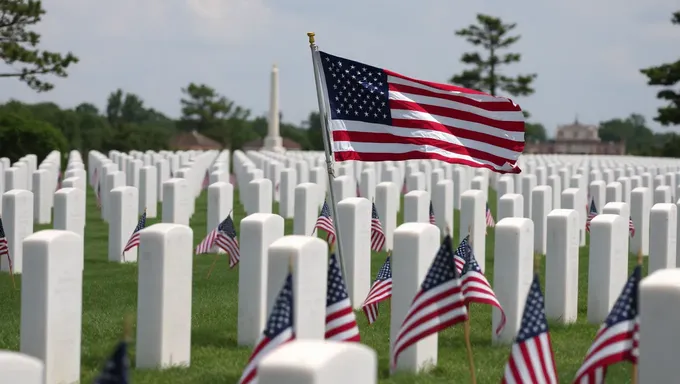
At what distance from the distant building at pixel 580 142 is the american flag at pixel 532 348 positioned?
116205mm

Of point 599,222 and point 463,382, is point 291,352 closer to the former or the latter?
point 463,382

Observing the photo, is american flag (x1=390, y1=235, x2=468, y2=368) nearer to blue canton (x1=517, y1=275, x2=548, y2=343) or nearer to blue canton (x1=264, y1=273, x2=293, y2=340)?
blue canton (x1=517, y1=275, x2=548, y2=343)

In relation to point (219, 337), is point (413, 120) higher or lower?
higher

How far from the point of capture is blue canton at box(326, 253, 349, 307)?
5.38 m

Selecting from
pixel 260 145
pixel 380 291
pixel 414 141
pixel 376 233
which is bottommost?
pixel 380 291

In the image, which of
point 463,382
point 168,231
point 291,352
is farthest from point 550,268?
point 291,352

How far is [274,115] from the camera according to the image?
45.8 meters

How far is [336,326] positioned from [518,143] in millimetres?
3166

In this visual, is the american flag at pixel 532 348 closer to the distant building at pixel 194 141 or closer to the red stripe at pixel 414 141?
the red stripe at pixel 414 141

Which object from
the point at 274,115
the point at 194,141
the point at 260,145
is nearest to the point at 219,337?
the point at 274,115

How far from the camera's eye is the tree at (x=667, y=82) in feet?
159

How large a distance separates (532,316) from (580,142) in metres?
153

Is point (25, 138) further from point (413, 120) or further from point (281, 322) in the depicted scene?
point (281, 322)

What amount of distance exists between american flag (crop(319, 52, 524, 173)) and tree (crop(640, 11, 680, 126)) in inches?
1670
